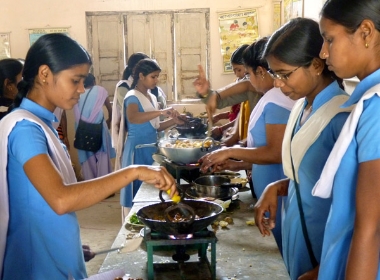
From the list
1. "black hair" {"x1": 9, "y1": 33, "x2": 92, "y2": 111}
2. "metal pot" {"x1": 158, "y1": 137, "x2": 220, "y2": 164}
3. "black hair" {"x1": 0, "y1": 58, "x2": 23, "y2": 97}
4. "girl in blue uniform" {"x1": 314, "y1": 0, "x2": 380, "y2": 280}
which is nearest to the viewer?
"girl in blue uniform" {"x1": 314, "y1": 0, "x2": 380, "y2": 280}

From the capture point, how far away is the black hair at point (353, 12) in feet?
3.67

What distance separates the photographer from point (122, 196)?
4.24 meters

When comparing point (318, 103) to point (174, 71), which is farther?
point (174, 71)

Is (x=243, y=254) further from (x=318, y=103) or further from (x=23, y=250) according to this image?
(x=23, y=250)

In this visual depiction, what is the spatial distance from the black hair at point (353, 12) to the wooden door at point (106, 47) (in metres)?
5.39

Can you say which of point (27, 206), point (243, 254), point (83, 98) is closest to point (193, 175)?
point (243, 254)

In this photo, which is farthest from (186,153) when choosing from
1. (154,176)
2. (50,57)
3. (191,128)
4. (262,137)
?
(191,128)

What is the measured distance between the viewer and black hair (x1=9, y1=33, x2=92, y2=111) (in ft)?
5.20

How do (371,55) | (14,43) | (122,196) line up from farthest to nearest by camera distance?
(14,43) < (122,196) < (371,55)

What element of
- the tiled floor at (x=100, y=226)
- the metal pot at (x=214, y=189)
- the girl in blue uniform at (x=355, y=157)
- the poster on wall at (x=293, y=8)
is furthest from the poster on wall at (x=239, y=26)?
the girl in blue uniform at (x=355, y=157)

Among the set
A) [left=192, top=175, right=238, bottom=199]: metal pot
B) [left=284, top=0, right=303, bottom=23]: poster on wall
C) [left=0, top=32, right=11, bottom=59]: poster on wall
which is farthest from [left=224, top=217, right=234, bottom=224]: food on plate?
[left=0, top=32, right=11, bottom=59]: poster on wall

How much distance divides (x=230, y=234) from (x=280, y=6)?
442cm

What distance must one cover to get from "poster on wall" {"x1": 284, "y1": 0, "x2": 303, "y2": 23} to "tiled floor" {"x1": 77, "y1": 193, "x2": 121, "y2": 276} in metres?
3.05

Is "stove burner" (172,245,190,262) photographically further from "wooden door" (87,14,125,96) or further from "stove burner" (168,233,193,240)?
"wooden door" (87,14,125,96)
